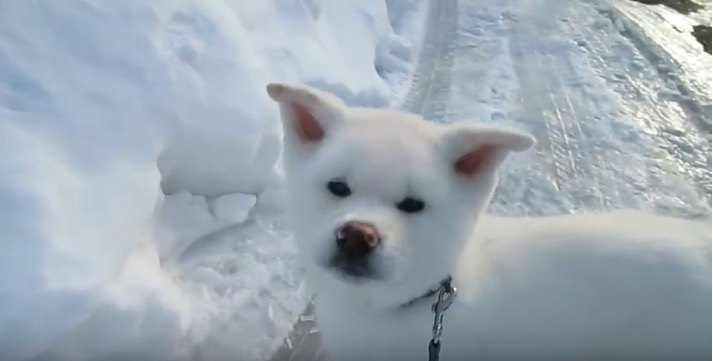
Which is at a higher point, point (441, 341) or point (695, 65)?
point (441, 341)

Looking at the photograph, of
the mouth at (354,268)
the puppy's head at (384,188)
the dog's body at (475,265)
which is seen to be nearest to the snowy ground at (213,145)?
the dog's body at (475,265)

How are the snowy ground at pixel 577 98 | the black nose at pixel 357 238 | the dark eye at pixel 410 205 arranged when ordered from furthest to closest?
the snowy ground at pixel 577 98
the dark eye at pixel 410 205
the black nose at pixel 357 238

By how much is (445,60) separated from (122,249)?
10.3ft

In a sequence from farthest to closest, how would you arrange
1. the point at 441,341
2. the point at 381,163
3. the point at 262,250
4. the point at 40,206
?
the point at 262,250 → the point at 40,206 → the point at 441,341 → the point at 381,163

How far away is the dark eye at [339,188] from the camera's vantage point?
2344 mm

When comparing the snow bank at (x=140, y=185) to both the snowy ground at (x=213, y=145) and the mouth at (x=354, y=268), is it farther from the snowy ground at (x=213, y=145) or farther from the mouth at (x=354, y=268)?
the mouth at (x=354, y=268)

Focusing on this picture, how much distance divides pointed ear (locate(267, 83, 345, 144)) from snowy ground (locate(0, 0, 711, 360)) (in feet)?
2.80

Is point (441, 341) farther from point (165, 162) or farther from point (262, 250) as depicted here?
point (165, 162)

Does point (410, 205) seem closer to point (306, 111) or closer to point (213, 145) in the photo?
point (306, 111)

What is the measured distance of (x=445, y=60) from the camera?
5.63 meters

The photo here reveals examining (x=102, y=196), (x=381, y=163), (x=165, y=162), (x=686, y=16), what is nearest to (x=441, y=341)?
(x=381, y=163)

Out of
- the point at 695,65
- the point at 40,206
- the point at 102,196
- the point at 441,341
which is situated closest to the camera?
the point at 441,341

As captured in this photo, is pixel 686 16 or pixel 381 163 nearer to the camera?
pixel 381 163

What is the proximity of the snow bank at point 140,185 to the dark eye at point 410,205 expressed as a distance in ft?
3.30
